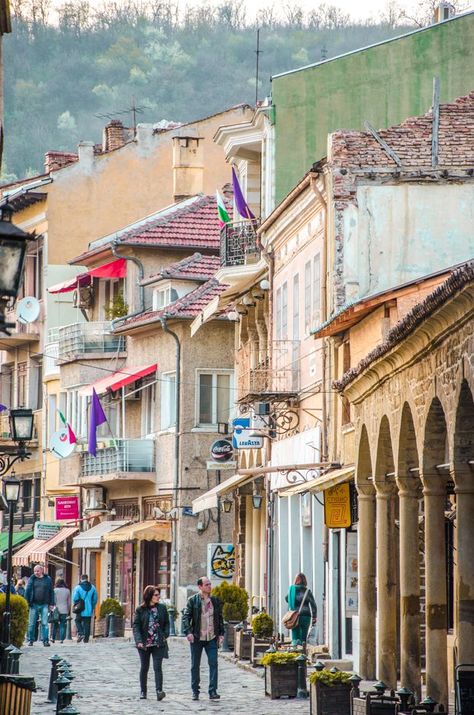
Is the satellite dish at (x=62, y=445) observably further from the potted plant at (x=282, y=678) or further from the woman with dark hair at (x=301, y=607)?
the potted plant at (x=282, y=678)

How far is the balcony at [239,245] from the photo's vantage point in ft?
130

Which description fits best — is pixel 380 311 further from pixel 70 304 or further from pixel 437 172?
pixel 70 304

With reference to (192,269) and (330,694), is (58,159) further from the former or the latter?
(330,694)

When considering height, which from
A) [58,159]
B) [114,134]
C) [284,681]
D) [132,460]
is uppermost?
[114,134]

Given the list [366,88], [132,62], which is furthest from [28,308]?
[132,62]

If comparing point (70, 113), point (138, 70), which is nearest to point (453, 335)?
point (70, 113)

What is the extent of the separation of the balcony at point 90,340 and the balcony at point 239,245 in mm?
12634

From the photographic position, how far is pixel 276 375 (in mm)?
36188

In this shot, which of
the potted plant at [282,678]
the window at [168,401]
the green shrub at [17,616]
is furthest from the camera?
the window at [168,401]

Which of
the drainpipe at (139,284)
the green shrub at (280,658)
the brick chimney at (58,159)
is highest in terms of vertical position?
the brick chimney at (58,159)

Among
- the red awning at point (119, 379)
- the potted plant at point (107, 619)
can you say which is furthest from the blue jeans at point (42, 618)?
the red awning at point (119, 379)

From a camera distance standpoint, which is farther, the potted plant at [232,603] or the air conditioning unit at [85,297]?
the air conditioning unit at [85,297]

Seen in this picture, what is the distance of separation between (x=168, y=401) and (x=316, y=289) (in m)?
15.4

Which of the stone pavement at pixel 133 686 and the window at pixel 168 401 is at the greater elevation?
the window at pixel 168 401
